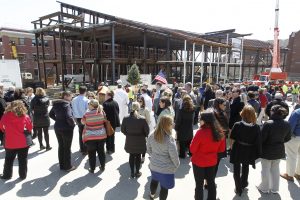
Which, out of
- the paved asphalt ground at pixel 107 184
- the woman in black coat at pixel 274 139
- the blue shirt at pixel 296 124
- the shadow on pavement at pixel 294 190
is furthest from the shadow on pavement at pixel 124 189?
the blue shirt at pixel 296 124

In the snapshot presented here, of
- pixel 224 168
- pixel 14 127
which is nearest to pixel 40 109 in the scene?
pixel 14 127

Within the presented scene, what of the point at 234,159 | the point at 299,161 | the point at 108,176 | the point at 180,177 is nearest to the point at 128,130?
the point at 108,176

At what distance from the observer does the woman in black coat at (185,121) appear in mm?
5702

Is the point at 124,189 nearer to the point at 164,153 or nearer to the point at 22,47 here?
the point at 164,153

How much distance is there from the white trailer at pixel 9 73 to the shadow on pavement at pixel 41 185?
1394cm

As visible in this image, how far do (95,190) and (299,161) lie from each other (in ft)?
14.2

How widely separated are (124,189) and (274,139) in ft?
A: 9.80

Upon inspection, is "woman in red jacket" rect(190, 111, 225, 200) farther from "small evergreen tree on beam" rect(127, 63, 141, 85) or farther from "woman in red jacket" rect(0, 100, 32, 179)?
"small evergreen tree on beam" rect(127, 63, 141, 85)

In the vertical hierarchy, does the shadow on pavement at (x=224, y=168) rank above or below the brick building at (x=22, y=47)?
below

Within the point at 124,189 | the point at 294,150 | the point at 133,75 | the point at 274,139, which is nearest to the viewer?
the point at 274,139

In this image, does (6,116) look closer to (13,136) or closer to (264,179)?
(13,136)

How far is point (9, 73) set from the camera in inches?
669

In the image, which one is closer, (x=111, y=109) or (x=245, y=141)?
(x=245, y=141)

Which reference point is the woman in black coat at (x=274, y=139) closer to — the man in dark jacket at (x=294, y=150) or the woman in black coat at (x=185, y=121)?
the man in dark jacket at (x=294, y=150)
